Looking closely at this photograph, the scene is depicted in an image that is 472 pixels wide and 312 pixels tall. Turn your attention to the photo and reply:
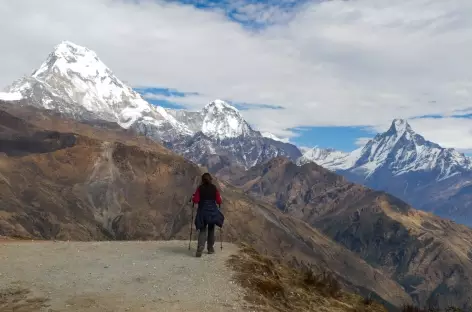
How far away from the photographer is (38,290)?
16625 millimetres

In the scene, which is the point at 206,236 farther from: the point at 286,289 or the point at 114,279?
the point at 114,279

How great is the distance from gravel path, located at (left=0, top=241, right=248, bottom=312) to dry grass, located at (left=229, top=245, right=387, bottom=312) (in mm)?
601

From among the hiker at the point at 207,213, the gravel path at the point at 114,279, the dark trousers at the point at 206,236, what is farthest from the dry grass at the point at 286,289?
the hiker at the point at 207,213

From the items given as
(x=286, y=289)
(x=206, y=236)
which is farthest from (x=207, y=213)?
(x=286, y=289)

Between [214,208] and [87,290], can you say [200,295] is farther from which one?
[214,208]

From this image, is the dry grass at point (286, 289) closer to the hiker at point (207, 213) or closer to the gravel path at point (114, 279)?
the gravel path at point (114, 279)

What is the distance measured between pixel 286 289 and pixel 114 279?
20.5 ft

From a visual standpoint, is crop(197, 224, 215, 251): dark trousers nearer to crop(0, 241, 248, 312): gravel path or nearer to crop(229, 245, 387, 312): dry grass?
crop(0, 241, 248, 312): gravel path

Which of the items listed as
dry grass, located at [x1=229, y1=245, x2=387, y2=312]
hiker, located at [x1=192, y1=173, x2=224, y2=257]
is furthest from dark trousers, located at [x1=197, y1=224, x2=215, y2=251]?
dry grass, located at [x1=229, y1=245, x2=387, y2=312]

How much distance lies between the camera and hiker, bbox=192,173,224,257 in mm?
21703

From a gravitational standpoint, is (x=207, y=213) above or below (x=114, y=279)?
above

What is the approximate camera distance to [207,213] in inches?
858

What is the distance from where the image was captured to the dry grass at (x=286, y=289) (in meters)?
17.4

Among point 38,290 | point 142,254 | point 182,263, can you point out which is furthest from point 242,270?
point 38,290
